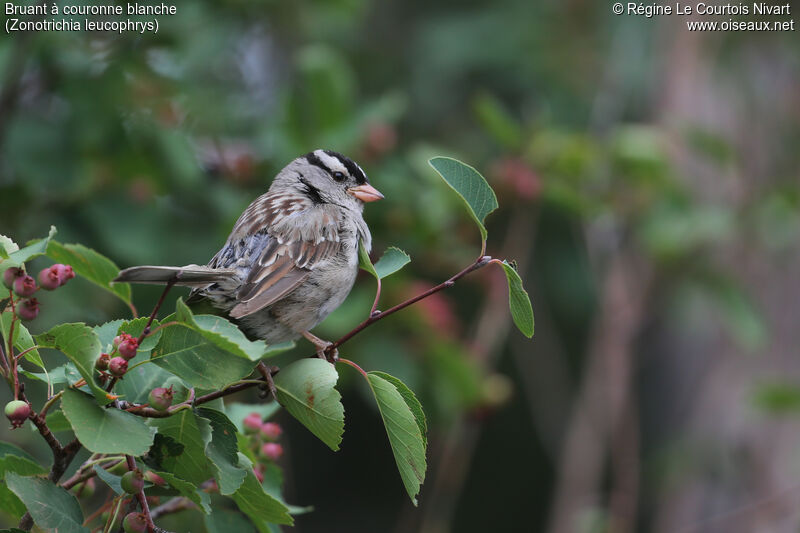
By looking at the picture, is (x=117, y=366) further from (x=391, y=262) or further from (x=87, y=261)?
(x=391, y=262)

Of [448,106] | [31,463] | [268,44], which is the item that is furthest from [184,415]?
[448,106]

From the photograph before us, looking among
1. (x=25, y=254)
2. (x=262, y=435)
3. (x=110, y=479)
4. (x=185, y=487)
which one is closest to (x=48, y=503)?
(x=110, y=479)

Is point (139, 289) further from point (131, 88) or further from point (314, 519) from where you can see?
point (314, 519)

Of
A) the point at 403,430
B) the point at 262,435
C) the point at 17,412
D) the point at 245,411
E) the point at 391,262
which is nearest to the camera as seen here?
the point at 17,412

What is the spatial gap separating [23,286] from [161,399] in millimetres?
324

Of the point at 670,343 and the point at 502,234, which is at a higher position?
the point at 502,234

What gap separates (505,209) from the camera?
219 inches

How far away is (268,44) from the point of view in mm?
5785

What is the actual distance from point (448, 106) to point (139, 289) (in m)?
3.89

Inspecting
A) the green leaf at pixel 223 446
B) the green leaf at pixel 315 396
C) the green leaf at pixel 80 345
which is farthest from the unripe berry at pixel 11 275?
the green leaf at pixel 315 396

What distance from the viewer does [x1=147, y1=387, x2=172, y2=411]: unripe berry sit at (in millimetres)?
1615

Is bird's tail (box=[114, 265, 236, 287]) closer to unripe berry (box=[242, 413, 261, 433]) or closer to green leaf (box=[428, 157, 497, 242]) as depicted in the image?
unripe berry (box=[242, 413, 261, 433])

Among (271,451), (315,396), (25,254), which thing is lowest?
(271,451)

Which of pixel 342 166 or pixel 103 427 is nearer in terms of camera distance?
pixel 103 427
